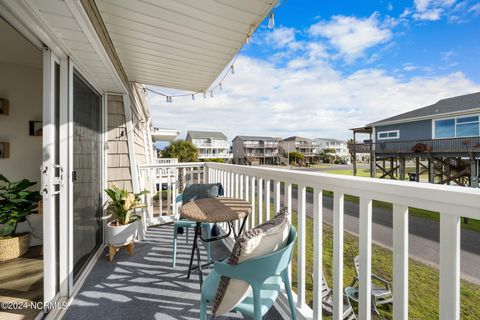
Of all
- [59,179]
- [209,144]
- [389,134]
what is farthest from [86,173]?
[209,144]

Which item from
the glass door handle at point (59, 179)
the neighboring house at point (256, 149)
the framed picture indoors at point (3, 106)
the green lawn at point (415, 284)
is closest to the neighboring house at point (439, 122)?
the green lawn at point (415, 284)

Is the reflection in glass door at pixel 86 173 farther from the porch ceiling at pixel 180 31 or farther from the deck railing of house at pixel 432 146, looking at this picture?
the deck railing of house at pixel 432 146

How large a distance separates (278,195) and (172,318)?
4.24 ft

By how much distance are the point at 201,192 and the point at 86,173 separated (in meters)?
1.33

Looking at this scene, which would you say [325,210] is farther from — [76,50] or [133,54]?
[76,50]

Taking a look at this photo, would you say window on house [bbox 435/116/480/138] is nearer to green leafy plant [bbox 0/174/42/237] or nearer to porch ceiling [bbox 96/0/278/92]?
porch ceiling [bbox 96/0/278/92]

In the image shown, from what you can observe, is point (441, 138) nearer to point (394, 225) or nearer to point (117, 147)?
point (394, 225)

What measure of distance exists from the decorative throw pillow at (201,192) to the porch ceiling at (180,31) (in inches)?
67.7

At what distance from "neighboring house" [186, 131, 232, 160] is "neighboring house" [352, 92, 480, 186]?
2646 cm

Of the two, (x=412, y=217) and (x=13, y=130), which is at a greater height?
(x=13, y=130)

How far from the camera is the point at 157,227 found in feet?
12.6

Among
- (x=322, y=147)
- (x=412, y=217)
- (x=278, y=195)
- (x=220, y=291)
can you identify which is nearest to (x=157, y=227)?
(x=278, y=195)

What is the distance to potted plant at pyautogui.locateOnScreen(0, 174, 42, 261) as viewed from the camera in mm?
2629

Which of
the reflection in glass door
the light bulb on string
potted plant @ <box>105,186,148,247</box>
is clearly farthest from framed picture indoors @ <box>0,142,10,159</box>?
the light bulb on string
